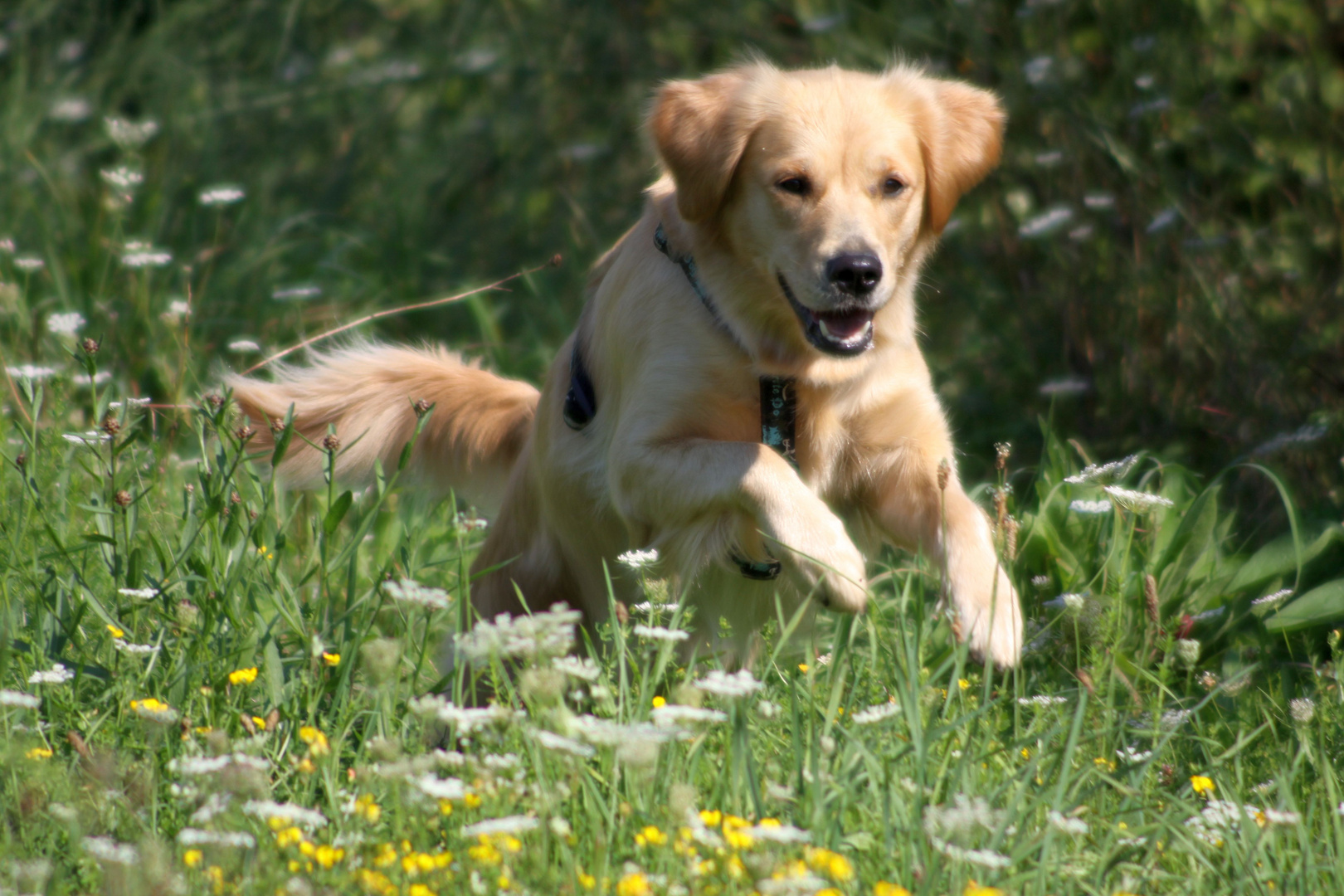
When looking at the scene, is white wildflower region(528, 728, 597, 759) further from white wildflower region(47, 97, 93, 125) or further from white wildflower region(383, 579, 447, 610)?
white wildflower region(47, 97, 93, 125)

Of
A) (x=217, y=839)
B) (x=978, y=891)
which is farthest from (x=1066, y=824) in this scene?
(x=217, y=839)

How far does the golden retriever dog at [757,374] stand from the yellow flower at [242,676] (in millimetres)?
624

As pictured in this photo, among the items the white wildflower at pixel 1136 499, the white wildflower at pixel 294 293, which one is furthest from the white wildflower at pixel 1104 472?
the white wildflower at pixel 294 293

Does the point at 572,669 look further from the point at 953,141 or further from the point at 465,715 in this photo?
the point at 953,141

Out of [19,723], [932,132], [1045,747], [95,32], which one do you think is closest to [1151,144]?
[932,132]

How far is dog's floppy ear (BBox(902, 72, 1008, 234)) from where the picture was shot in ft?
9.66

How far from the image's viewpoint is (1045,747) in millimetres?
2043

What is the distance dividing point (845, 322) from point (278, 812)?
1636mm

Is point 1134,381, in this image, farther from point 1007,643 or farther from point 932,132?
point 1007,643

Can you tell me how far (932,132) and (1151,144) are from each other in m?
1.69

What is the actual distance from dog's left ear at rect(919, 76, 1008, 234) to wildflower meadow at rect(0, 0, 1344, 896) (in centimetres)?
67

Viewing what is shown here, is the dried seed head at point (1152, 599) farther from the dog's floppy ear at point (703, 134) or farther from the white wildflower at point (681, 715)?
the dog's floppy ear at point (703, 134)

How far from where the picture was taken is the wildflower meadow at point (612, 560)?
1687 mm

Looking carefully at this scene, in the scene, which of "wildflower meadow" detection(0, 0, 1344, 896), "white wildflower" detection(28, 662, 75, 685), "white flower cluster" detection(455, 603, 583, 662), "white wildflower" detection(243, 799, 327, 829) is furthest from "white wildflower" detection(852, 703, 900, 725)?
"white wildflower" detection(28, 662, 75, 685)
